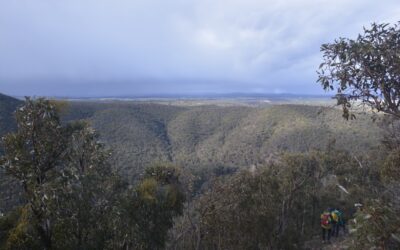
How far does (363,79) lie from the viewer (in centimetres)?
767

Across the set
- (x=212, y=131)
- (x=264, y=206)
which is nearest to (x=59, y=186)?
(x=264, y=206)

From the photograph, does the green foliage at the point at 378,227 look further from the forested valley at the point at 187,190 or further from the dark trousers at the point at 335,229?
the dark trousers at the point at 335,229

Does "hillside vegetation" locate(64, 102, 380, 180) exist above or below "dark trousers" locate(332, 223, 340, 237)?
below

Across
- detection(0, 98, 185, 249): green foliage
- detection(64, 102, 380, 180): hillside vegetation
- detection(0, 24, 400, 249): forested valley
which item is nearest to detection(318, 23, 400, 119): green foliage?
detection(0, 24, 400, 249): forested valley

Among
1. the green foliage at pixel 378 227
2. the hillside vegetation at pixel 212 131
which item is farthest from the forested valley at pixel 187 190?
the hillside vegetation at pixel 212 131

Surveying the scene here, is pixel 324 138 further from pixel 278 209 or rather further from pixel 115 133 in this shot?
pixel 278 209

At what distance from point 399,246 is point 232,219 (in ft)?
46.9

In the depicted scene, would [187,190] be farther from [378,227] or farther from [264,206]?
[378,227]

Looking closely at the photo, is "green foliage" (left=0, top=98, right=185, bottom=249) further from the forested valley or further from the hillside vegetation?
the hillside vegetation

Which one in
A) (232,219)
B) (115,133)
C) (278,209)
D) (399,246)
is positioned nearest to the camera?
(399,246)

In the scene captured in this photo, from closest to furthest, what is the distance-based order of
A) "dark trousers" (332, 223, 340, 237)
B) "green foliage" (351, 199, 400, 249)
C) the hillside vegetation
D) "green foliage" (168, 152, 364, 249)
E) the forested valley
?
"green foliage" (351, 199, 400, 249)
the forested valley
"green foliage" (168, 152, 364, 249)
"dark trousers" (332, 223, 340, 237)
the hillside vegetation

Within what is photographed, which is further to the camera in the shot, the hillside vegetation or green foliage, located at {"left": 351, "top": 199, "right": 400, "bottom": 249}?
the hillside vegetation

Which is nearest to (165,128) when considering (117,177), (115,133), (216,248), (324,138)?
(115,133)

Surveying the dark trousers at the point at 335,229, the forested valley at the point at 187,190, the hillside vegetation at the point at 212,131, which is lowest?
the hillside vegetation at the point at 212,131
